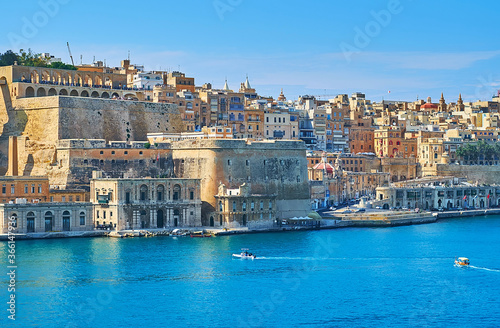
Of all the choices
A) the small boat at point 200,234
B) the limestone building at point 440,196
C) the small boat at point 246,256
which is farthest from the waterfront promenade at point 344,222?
the small boat at point 246,256

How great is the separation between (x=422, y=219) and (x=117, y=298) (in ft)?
105

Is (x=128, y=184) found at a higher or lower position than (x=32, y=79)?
lower

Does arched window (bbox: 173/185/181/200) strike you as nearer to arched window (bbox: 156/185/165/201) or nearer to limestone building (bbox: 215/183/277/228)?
arched window (bbox: 156/185/165/201)

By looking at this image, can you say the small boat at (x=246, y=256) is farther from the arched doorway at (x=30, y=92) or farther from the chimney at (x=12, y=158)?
the arched doorway at (x=30, y=92)

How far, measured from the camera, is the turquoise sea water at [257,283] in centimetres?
3566

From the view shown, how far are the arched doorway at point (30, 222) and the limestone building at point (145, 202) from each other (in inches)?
143

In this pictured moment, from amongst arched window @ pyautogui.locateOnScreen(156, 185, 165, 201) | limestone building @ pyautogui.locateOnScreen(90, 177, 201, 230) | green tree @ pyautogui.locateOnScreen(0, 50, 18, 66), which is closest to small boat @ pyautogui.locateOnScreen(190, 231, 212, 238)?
limestone building @ pyautogui.locateOnScreen(90, 177, 201, 230)

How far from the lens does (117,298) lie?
3812 centimetres

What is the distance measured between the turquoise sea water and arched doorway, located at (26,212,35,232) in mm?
1510

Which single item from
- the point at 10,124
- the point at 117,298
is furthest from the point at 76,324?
the point at 10,124

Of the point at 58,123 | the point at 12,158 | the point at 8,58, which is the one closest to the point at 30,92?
the point at 58,123

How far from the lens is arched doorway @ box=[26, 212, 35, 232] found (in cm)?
5131

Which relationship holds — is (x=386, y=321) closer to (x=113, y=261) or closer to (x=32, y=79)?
(x=113, y=261)

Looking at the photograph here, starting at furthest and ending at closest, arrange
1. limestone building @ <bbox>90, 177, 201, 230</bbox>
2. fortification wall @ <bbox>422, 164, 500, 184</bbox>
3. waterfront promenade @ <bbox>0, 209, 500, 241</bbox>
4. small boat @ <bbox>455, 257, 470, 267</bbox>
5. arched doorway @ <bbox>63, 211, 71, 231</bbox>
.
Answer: fortification wall @ <bbox>422, 164, 500, 184</bbox> < limestone building @ <bbox>90, 177, 201, 230</bbox> < arched doorway @ <bbox>63, 211, 71, 231</bbox> < waterfront promenade @ <bbox>0, 209, 500, 241</bbox> < small boat @ <bbox>455, 257, 470, 267</bbox>
